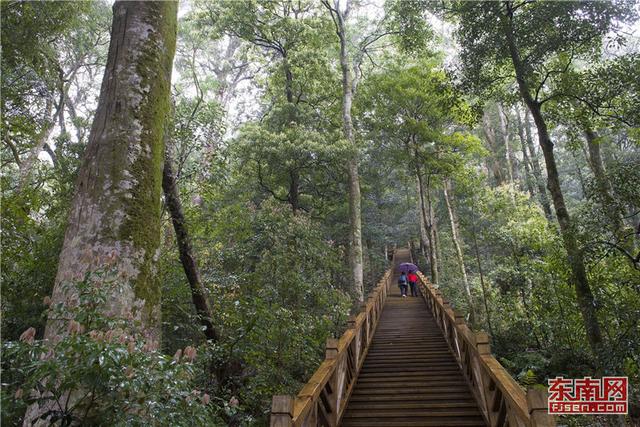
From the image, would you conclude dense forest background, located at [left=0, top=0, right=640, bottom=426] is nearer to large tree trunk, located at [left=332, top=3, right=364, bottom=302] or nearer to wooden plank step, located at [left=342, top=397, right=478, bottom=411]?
large tree trunk, located at [left=332, top=3, right=364, bottom=302]

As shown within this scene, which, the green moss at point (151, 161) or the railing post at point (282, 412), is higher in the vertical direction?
the green moss at point (151, 161)

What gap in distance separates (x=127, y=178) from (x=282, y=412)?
6.10 feet

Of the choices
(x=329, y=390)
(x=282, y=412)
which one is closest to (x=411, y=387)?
(x=329, y=390)

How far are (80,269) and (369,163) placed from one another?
16557 mm

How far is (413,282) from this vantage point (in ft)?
47.8

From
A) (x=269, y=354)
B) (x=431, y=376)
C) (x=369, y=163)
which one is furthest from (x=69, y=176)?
(x=369, y=163)

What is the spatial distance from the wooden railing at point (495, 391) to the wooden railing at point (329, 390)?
1484 mm

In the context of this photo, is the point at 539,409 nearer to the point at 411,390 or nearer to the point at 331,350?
the point at 331,350

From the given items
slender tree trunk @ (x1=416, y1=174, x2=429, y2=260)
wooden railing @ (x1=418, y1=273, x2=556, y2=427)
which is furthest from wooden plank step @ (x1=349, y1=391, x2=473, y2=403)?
slender tree trunk @ (x1=416, y1=174, x2=429, y2=260)

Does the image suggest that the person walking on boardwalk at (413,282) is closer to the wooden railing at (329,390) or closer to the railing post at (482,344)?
the wooden railing at (329,390)

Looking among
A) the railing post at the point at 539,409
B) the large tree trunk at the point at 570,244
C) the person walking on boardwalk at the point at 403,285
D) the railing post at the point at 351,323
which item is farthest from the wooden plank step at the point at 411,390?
the person walking on boardwalk at the point at 403,285

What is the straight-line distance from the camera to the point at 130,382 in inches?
59.4

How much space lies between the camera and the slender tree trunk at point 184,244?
465cm

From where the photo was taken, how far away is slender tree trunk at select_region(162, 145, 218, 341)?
465 cm
